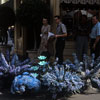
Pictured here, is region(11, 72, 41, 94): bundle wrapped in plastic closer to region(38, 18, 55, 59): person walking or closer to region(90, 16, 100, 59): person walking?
region(90, 16, 100, 59): person walking

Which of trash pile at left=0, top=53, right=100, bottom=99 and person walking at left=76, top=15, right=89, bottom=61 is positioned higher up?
person walking at left=76, top=15, right=89, bottom=61

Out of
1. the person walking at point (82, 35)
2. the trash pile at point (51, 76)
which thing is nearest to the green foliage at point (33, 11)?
the person walking at point (82, 35)

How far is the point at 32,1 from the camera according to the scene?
786cm

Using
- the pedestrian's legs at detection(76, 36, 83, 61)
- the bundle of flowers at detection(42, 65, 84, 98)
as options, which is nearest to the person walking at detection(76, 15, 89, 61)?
the pedestrian's legs at detection(76, 36, 83, 61)

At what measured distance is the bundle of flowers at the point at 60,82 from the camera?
4.09 metres

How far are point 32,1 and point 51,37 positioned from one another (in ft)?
6.87

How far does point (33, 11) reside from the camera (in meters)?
7.69

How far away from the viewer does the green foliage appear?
7.66 metres

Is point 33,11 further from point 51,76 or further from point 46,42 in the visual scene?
point 51,76

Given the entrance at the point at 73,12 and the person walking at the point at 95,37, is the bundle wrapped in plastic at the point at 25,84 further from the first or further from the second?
the entrance at the point at 73,12

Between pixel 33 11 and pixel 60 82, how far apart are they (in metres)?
4.14

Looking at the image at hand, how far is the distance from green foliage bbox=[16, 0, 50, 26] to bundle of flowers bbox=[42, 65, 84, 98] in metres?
3.67

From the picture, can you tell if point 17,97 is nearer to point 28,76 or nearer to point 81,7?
point 28,76

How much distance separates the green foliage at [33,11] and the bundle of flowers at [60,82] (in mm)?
3671
